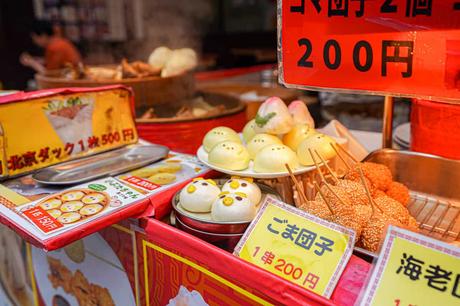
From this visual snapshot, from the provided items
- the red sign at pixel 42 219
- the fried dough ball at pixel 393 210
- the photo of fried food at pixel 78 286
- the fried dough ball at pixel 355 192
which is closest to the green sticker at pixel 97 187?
the red sign at pixel 42 219

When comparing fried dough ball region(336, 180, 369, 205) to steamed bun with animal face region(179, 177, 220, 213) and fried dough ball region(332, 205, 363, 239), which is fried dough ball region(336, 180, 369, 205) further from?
steamed bun with animal face region(179, 177, 220, 213)

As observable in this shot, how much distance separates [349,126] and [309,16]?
1.94 meters

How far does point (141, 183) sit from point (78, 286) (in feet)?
1.85

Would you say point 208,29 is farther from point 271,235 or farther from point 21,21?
point 271,235

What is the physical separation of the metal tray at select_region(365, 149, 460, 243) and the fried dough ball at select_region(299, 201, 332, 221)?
1.17ft

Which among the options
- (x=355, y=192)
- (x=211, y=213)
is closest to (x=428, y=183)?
(x=355, y=192)

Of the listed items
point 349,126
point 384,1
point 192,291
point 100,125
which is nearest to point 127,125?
point 100,125

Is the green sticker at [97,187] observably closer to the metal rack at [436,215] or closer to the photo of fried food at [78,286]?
the photo of fried food at [78,286]

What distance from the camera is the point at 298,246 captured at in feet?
3.43

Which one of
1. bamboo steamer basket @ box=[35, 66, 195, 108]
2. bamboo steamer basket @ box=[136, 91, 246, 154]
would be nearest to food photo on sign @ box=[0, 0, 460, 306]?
bamboo steamer basket @ box=[136, 91, 246, 154]

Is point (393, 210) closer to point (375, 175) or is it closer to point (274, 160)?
point (375, 175)

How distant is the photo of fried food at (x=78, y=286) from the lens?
157cm

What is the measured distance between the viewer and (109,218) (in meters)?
1.21

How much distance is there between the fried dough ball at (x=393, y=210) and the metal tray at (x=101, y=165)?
0.86 m
